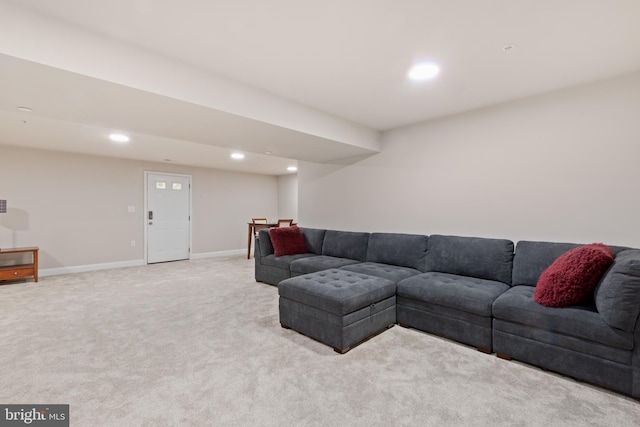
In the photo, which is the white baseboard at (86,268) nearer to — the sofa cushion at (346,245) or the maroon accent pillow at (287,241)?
the maroon accent pillow at (287,241)

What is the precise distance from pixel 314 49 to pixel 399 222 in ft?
8.52

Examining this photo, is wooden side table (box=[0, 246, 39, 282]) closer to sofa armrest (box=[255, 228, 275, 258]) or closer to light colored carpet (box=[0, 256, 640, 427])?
light colored carpet (box=[0, 256, 640, 427])

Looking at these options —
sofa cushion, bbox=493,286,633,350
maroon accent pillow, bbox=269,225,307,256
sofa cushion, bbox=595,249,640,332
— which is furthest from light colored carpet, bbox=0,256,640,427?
maroon accent pillow, bbox=269,225,307,256

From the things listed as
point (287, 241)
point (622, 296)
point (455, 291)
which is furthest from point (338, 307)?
point (287, 241)

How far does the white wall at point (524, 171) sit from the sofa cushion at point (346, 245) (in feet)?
1.30

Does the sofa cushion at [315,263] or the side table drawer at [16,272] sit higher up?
the sofa cushion at [315,263]

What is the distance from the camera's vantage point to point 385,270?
3.32 metres

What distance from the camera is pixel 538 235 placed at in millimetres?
2906

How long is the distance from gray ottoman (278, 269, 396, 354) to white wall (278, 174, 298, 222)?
540 cm

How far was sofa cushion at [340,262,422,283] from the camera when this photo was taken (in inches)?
121

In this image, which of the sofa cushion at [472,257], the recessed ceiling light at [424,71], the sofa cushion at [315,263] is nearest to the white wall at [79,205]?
the sofa cushion at [315,263]

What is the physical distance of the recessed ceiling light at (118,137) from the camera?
4.07 metres

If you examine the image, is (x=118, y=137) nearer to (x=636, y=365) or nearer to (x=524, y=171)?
(x=524, y=171)

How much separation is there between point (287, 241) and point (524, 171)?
3.11 metres
